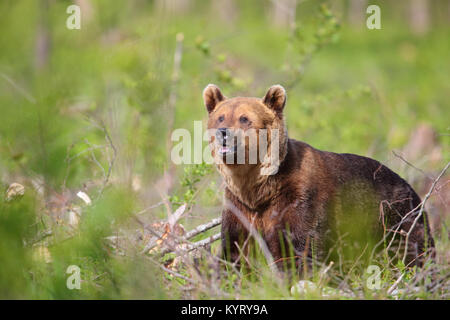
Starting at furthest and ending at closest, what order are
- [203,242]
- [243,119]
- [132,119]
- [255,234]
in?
[132,119] < [203,242] < [243,119] < [255,234]

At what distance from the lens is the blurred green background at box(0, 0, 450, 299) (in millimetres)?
4039

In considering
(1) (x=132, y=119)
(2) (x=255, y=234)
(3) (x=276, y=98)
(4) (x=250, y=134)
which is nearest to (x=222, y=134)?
(4) (x=250, y=134)

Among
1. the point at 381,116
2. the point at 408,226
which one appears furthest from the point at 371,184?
the point at 381,116

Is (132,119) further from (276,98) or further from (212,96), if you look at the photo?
(276,98)

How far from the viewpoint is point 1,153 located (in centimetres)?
530

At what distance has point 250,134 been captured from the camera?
16.5 ft

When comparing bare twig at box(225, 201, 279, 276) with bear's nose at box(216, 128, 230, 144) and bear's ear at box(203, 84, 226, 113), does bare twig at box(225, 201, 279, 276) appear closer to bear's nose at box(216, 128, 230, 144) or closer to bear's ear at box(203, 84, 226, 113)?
bear's nose at box(216, 128, 230, 144)

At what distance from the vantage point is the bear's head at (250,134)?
4992 millimetres

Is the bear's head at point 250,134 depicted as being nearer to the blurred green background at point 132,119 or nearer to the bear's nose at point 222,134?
the bear's nose at point 222,134

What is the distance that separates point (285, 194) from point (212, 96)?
43.1 inches

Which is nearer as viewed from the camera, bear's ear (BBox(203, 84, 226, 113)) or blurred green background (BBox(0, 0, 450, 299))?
blurred green background (BBox(0, 0, 450, 299))

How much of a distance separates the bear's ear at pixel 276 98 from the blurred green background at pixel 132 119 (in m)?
0.83

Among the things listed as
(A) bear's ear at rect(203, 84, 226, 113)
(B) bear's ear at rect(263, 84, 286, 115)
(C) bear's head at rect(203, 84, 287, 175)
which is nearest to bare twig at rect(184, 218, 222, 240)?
(C) bear's head at rect(203, 84, 287, 175)

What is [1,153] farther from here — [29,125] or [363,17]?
[363,17]
